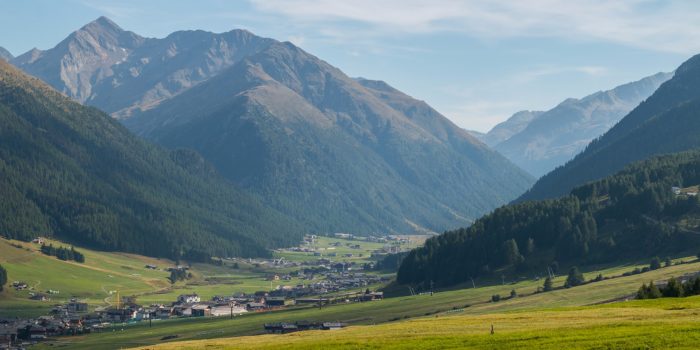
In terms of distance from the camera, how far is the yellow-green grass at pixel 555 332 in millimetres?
63500

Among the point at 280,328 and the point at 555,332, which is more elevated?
the point at 555,332

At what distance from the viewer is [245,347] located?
270 ft

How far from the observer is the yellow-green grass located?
63.5 m

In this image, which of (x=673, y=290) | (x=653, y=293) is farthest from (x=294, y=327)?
(x=673, y=290)

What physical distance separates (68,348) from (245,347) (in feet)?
385

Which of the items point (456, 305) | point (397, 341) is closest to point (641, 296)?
A: point (397, 341)

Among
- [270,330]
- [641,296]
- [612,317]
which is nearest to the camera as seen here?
[612,317]

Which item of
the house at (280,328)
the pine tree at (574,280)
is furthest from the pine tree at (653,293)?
the pine tree at (574,280)

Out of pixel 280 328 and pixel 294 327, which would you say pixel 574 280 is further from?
pixel 280 328

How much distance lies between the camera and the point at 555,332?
71.3 m

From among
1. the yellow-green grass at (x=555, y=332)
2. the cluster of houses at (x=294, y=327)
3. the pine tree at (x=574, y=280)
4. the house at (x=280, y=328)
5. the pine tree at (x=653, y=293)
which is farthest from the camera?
the pine tree at (x=574, y=280)

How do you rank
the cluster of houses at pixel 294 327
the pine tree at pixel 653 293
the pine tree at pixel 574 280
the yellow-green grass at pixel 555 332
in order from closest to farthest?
the yellow-green grass at pixel 555 332 < the pine tree at pixel 653 293 < the cluster of houses at pixel 294 327 < the pine tree at pixel 574 280

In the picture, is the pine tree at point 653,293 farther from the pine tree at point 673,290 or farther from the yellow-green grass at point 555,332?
the yellow-green grass at point 555,332

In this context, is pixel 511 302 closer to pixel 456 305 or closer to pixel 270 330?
pixel 456 305
